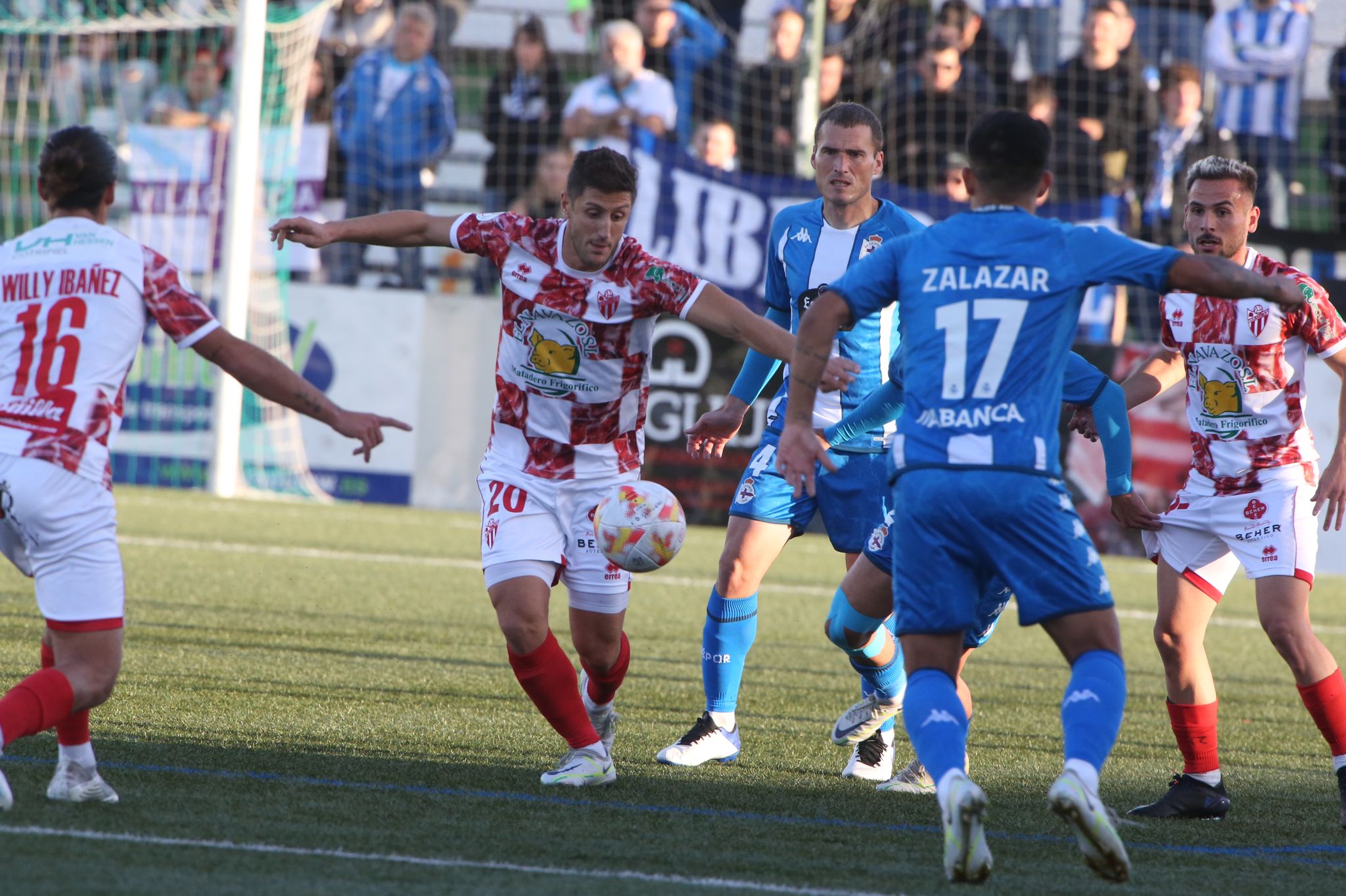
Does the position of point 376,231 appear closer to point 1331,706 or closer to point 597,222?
point 597,222

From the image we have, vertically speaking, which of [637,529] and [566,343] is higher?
[566,343]

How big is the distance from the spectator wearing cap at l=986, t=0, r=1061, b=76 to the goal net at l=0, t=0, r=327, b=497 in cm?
677

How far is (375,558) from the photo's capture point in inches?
466

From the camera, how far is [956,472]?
425 cm

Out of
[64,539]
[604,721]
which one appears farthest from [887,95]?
[64,539]

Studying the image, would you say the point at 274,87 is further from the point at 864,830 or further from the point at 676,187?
the point at 864,830

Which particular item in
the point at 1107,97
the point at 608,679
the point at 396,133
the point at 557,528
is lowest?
the point at 608,679

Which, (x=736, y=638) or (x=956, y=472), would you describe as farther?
(x=736, y=638)

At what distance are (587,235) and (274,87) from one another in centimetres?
1160

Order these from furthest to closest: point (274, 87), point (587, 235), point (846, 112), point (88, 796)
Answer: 1. point (274, 87)
2. point (846, 112)
3. point (587, 235)
4. point (88, 796)

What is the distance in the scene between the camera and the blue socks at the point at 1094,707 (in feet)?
13.6

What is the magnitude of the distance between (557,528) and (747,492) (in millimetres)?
1021

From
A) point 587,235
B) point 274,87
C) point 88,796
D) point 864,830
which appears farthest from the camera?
point 274,87

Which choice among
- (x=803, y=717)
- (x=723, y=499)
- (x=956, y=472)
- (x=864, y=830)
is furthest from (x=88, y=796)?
(x=723, y=499)
